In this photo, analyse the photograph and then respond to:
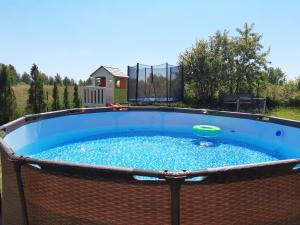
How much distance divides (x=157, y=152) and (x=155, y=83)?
29.9ft

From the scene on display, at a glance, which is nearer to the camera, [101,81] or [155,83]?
[101,81]

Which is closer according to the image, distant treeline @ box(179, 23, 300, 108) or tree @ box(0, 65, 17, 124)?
tree @ box(0, 65, 17, 124)

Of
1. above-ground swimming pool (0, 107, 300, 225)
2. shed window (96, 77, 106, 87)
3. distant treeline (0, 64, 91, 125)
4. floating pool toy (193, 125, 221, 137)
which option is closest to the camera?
above-ground swimming pool (0, 107, 300, 225)

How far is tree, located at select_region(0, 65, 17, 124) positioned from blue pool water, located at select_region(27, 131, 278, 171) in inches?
157

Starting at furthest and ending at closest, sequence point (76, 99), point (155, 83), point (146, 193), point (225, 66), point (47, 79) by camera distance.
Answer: point (47, 79) < point (225, 66) < point (76, 99) < point (155, 83) < point (146, 193)

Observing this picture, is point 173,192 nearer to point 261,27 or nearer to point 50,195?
point 50,195

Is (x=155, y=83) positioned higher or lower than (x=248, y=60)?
lower

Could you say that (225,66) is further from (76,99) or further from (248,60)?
(76,99)

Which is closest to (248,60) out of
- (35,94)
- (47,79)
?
(35,94)

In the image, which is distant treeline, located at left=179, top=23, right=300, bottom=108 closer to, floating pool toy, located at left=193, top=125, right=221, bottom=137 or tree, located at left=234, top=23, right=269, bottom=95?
tree, located at left=234, top=23, right=269, bottom=95

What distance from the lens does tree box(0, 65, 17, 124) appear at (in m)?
11.2

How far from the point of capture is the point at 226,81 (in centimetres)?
1825

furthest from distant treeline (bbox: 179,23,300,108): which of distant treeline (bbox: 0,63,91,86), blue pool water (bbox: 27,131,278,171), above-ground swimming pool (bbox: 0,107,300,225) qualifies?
above-ground swimming pool (bbox: 0,107,300,225)

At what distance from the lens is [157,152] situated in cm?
814
